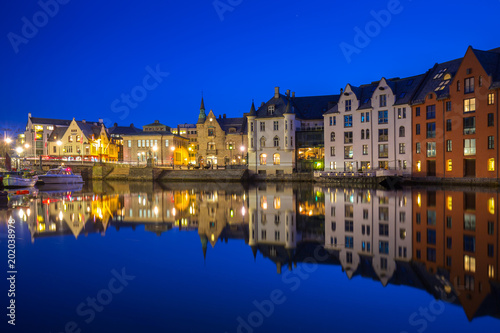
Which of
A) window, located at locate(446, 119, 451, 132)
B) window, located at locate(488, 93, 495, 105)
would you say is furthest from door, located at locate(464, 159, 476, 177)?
window, located at locate(488, 93, 495, 105)

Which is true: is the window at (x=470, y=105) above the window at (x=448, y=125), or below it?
above

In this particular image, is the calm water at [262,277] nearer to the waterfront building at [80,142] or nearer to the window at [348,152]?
the window at [348,152]

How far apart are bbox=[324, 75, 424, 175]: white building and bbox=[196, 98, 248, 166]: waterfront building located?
23.4 metres

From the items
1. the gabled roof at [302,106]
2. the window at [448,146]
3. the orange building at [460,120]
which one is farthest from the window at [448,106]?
the gabled roof at [302,106]

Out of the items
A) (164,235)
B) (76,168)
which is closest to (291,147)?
(76,168)

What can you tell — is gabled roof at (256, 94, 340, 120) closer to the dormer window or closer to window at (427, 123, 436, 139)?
the dormer window

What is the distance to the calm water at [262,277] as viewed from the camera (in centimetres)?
652

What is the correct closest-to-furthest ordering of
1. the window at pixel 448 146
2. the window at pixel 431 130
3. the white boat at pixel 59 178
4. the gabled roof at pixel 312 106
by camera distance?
1. the window at pixel 448 146
2. the window at pixel 431 130
3. the white boat at pixel 59 178
4. the gabled roof at pixel 312 106

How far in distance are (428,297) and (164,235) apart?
33.9ft

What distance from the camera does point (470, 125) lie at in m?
44.1

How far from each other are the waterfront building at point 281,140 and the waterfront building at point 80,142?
44.4 meters

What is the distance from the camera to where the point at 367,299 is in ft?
24.4

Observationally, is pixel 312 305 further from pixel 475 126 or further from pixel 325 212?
pixel 475 126

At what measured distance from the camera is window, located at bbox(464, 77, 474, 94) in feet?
145
